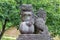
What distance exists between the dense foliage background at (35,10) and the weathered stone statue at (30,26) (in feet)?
24.6

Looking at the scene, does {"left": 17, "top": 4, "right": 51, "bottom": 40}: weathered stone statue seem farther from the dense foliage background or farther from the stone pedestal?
the dense foliage background

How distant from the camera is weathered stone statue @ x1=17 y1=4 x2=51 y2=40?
866 centimetres

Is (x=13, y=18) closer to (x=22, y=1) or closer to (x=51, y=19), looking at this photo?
(x=22, y=1)

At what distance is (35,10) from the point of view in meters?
16.7

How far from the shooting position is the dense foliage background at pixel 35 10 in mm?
16484

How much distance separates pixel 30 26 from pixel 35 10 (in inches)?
313

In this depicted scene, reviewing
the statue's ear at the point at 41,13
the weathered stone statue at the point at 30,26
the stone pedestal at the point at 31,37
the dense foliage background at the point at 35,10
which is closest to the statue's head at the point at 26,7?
the weathered stone statue at the point at 30,26

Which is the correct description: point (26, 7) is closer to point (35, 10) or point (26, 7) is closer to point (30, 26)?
point (30, 26)

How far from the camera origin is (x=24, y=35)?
339 inches

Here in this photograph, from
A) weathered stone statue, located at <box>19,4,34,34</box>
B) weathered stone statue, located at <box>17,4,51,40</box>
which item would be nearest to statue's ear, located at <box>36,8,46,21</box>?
weathered stone statue, located at <box>17,4,51,40</box>

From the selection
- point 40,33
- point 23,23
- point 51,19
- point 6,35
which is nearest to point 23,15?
point 23,23

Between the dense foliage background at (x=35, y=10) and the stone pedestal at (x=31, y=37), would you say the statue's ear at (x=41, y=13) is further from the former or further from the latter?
the dense foliage background at (x=35, y=10)

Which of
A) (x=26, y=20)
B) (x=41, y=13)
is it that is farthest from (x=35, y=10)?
(x=26, y=20)

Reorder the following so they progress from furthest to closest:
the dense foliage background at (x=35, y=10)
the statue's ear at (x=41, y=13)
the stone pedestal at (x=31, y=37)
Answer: the dense foliage background at (x=35, y=10), the statue's ear at (x=41, y=13), the stone pedestal at (x=31, y=37)
